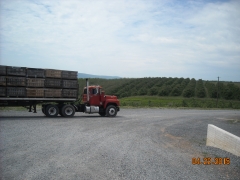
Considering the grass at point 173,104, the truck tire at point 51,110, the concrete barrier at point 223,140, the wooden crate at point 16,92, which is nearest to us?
the concrete barrier at point 223,140

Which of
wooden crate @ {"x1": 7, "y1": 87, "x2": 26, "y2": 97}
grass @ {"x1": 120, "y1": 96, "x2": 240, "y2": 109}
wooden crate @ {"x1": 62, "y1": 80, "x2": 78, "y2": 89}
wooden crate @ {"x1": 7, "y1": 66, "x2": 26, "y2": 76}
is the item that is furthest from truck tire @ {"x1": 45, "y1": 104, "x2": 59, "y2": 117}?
grass @ {"x1": 120, "y1": 96, "x2": 240, "y2": 109}

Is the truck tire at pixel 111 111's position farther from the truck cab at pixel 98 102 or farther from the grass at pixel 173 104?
the grass at pixel 173 104

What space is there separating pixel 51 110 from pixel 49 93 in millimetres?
1423

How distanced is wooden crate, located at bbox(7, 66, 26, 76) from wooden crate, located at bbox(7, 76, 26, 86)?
11.1 inches

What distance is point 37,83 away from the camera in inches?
735

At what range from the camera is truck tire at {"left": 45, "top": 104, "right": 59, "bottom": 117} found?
1962cm

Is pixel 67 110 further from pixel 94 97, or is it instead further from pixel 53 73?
pixel 53 73

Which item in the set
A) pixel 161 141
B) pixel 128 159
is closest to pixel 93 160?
pixel 128 159

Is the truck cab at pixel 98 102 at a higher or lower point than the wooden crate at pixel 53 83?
lower

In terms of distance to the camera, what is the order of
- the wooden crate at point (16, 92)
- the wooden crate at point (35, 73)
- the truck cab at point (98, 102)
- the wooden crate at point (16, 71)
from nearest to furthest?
the wooden crate at point (16, 71), the wooden crate at point (16, 92), the wooden crate at point (35, 73), the truck cab at point (98, 102)

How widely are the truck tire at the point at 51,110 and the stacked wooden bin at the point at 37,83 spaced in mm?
927

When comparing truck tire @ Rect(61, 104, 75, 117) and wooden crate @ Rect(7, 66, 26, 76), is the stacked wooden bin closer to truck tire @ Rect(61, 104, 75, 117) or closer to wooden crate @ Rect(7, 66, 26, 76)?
wooden crate @ Rect(7, 66, 26, 76)

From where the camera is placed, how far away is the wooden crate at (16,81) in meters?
17.7

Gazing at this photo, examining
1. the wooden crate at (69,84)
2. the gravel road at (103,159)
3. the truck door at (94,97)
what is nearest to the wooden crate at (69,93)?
the wooden crate at (69,84)
